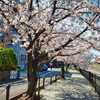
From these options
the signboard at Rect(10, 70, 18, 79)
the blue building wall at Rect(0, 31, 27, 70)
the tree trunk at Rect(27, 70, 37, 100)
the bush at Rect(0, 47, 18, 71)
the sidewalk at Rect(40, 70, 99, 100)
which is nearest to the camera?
the tree trunk at Rect(27, 70, 37, 100)

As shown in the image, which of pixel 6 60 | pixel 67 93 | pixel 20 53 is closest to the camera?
pixel 67 93

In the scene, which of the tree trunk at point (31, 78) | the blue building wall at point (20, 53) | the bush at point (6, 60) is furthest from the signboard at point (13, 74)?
the blue building wall at point (20, 53)

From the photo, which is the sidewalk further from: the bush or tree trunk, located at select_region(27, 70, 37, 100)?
the bush

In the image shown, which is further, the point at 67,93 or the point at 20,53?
the point at 20,53

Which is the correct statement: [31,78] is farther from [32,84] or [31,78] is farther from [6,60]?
[6,60]

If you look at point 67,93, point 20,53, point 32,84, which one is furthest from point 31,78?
point 20,53

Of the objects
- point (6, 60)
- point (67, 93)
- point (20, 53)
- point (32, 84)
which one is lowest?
point (67, 93)

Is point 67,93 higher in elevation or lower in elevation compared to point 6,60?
lower

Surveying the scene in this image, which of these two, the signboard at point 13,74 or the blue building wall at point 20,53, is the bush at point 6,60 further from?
the blue building wall at point 20,53

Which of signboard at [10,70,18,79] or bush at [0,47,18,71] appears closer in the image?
bush at [0,47,18,71]

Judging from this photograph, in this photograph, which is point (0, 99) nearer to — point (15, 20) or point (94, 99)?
point (15, 20)

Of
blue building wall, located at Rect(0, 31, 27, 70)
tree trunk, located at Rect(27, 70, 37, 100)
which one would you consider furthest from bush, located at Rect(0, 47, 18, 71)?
blue building wall, located at Rect(0, 31, 27, 70)

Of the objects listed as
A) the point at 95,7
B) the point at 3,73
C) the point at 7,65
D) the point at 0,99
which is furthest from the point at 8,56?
the point at 95,7

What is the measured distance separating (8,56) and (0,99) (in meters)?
8.87
